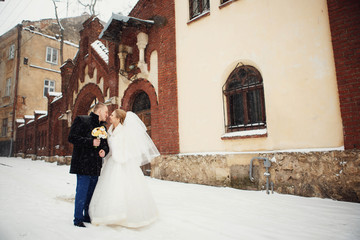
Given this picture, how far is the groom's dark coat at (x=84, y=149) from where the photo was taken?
10.3 ft

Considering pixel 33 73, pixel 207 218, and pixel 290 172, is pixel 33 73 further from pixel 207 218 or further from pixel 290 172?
pixel 290 172

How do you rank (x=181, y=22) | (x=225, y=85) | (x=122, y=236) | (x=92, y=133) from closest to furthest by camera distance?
(x=122, y=236), (x=92, y=133), (x=225, y=85), (x=181, y=22)

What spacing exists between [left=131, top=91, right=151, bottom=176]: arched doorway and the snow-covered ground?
3.61 m

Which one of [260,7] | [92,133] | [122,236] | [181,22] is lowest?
[122,236]

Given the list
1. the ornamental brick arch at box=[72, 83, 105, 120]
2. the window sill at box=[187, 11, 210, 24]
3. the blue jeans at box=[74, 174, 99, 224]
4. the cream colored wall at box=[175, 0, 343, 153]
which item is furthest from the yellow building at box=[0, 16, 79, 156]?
the blue jeans at box=[74, 174, 99, 224]

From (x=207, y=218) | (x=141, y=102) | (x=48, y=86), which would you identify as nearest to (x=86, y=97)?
(x=141, y=102)

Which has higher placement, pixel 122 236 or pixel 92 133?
pixel 92 133

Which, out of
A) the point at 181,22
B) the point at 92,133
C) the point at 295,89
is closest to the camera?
the point at 92,133

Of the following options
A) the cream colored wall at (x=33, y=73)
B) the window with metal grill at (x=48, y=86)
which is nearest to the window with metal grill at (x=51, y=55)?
the cream colored wall at (x=33, y=73)

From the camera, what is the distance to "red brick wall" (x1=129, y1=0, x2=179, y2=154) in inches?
289

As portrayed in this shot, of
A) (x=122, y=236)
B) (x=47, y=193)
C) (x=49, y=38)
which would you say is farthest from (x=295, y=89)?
(x=49, y=38)

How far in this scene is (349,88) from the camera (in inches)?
168

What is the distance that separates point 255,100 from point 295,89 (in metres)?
1.05

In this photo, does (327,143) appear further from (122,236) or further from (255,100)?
(122,236)
